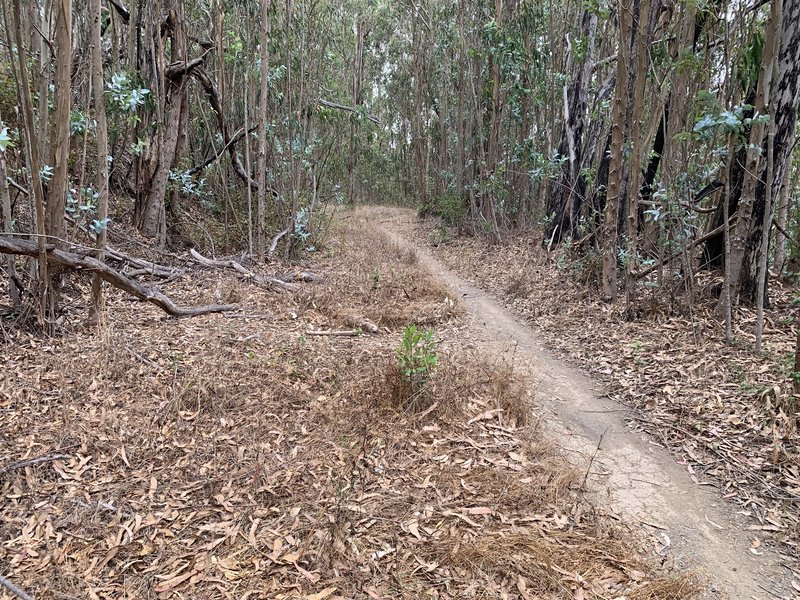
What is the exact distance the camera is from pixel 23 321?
4.29 meters

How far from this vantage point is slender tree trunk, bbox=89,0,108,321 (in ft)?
13.4

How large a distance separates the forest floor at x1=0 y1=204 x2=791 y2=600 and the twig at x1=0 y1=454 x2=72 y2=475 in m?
0.01

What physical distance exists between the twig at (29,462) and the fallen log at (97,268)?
6.23 feet

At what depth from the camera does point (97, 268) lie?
4.36 m

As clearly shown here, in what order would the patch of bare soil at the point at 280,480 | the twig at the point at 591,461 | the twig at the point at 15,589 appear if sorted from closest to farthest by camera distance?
1. the twig at the point at 15,589
2. the patch of bare soil at the point at 280,480
3. the twig at the point at 591,461

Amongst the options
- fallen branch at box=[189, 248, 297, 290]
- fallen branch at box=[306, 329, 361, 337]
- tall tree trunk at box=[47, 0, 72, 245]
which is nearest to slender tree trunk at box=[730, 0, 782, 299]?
fallen branch at box=[306, 329, 361, 337]

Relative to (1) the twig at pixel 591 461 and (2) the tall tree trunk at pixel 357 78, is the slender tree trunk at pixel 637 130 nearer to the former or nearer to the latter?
(1) the twig at pixel 591 461

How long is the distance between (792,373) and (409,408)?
2667 mm

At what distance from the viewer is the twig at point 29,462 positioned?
2771mm

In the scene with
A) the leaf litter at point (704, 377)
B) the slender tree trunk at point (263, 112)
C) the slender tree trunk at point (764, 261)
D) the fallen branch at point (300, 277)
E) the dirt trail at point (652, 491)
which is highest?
the slender tree trunk at point (263, 112)

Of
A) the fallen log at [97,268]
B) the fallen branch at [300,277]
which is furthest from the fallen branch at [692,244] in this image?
the fallen log at [97,268]

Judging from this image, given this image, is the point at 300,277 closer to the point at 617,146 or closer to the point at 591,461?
the point at 617,146

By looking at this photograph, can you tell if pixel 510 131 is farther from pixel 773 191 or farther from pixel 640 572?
pixel 640 572

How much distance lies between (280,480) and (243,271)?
4.97m
